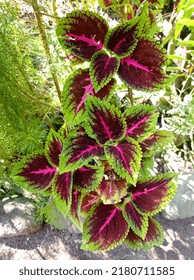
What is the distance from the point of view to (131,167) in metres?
0.76

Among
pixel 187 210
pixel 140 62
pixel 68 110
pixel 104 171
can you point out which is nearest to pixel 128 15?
pixel 140 62

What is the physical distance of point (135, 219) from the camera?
34.6 inches

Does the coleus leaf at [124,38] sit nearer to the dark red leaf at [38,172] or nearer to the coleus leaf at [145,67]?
the coleus leaf at [145,67]

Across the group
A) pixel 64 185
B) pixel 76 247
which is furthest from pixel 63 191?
pixel 76 247

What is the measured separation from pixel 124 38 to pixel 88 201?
433 millimetres

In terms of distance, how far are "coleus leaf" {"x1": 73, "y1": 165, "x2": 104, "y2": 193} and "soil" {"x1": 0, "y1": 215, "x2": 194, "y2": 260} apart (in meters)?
0.44

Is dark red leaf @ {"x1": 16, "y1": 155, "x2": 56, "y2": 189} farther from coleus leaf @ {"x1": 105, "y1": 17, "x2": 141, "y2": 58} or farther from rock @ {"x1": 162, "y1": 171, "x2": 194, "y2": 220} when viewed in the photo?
rock @ {"x1": 162, "y1": 171, "x2": 194, "y2": 220}

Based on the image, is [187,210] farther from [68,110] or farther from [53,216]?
[68,110]

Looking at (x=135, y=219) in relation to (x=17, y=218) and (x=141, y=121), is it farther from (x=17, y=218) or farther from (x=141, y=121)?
(x=17, y=218)

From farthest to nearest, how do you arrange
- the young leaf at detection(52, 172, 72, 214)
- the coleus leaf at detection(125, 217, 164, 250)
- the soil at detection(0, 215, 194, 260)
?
the soil at detection(0, 215, 194, 260) < the coleus leaf at detection(125, 217, 164, 250) < the young leaf at detection(52, 172, 72, 214)

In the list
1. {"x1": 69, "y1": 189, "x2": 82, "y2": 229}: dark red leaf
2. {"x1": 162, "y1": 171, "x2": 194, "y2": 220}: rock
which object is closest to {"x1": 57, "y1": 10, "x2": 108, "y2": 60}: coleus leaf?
{"x1": 69, "y1": 189, "x2": 82, "y2": 229}: dark red leaf

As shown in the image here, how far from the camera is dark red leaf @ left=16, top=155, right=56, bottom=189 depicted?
893 mm

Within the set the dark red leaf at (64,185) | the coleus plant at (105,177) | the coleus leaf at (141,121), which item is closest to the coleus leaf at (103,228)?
the coleus plant at (105,177)
